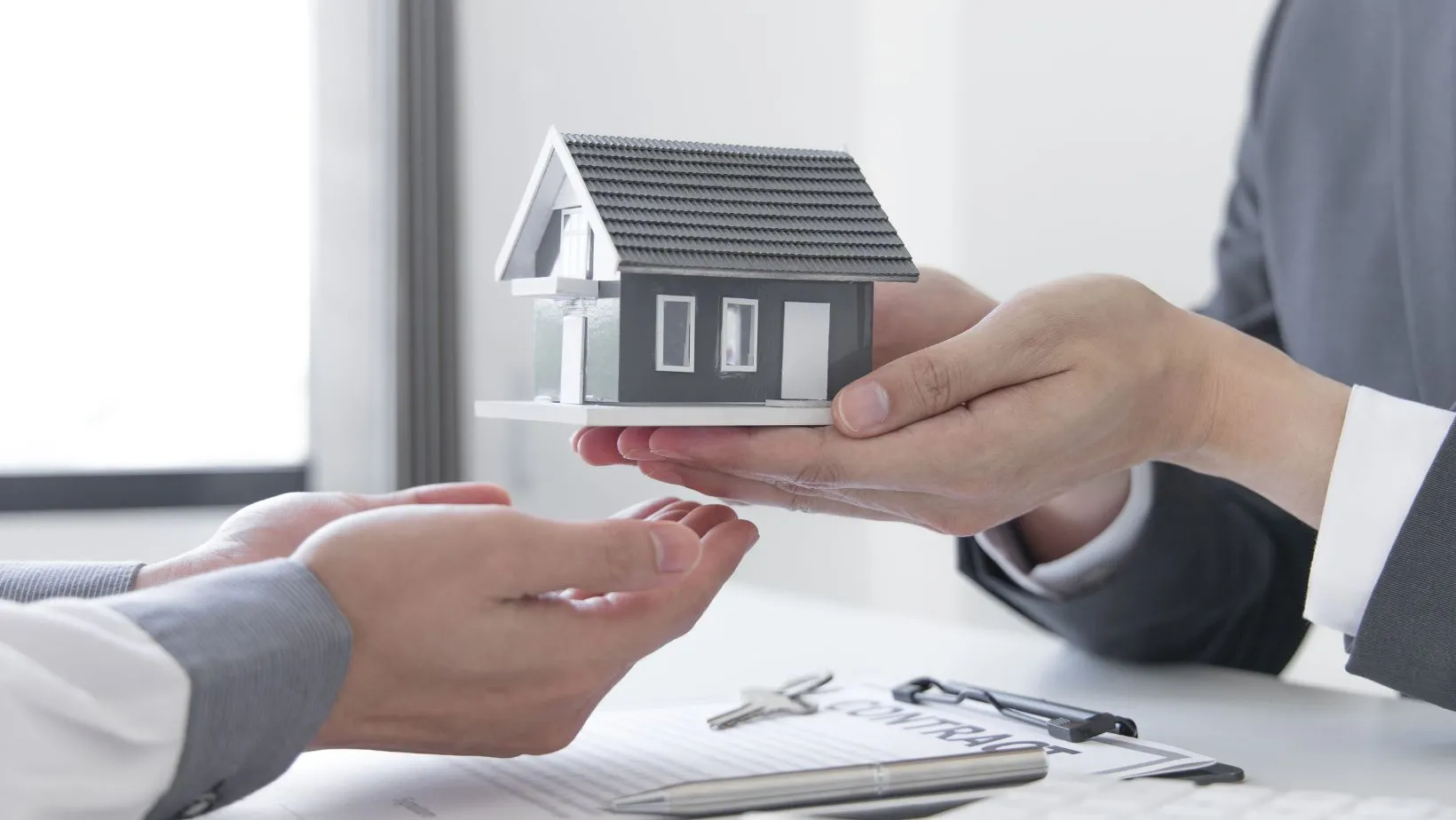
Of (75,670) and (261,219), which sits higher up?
(261,219)

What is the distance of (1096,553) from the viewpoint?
3.73 ft

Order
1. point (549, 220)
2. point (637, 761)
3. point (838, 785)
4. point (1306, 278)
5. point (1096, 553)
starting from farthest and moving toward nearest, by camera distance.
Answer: point (1306, 278) < point (1096, 553) < point (549, 220) < point (637, 761) < point (838, 785)

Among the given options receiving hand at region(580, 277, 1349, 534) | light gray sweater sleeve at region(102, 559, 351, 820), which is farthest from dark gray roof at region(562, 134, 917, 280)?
light gray sweater sleeve at region(102, 559, 351, 820)

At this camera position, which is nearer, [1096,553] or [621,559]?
[621,559]

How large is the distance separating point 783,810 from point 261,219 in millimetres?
2147

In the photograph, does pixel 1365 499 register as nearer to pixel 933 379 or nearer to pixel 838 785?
pixel 933 379

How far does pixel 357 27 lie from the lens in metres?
2.54

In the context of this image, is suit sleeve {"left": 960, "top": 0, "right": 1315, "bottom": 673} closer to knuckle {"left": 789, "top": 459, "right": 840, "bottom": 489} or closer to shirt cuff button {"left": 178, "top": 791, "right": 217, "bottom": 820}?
knuckle {"left": 789, "top": 459, "right": 840, "bottom": 489}

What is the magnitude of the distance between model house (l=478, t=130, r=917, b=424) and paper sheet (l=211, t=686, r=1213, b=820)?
0.21 metres

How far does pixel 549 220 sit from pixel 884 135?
1667mm

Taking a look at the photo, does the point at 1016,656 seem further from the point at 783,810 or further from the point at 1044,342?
the point at 783,810

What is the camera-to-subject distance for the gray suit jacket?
115 cm

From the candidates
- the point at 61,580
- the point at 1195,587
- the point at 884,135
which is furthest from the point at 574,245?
the point at 884,135

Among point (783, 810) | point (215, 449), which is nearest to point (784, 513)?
point (215, 449)
